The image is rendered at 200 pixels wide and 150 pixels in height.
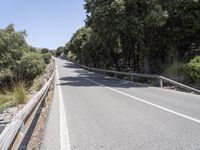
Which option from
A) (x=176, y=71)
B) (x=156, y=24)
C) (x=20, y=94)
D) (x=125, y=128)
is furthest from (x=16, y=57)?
(x=125, y=128)

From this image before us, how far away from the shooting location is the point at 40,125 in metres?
9.92

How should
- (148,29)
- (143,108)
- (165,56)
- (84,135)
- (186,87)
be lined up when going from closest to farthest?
(84,135)
(143,108)
(186,87)
(148,29)
(165,56)

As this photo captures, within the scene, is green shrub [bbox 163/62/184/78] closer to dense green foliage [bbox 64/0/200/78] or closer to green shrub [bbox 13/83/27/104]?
dense green foliage [bbox 64/0/200/78]

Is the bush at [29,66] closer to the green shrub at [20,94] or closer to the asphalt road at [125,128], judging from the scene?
the green shrub at [20,94]

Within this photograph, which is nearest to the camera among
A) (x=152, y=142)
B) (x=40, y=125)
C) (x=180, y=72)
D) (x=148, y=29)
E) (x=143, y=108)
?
(x=152, y=142)

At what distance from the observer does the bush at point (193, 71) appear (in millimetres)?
19328

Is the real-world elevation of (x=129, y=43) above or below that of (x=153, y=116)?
above

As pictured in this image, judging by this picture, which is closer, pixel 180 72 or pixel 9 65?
pixel 180 72

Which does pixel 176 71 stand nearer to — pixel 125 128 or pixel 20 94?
pixel 20 94

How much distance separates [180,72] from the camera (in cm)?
2197

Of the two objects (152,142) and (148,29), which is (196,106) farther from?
(148,29)

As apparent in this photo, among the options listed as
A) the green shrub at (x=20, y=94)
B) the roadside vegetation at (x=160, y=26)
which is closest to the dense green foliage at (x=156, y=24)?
the roadside vegetation at (x=160, y=26)

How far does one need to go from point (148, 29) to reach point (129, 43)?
1042 centimetres

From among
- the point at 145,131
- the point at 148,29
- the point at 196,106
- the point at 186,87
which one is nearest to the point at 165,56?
the point at 148,29
